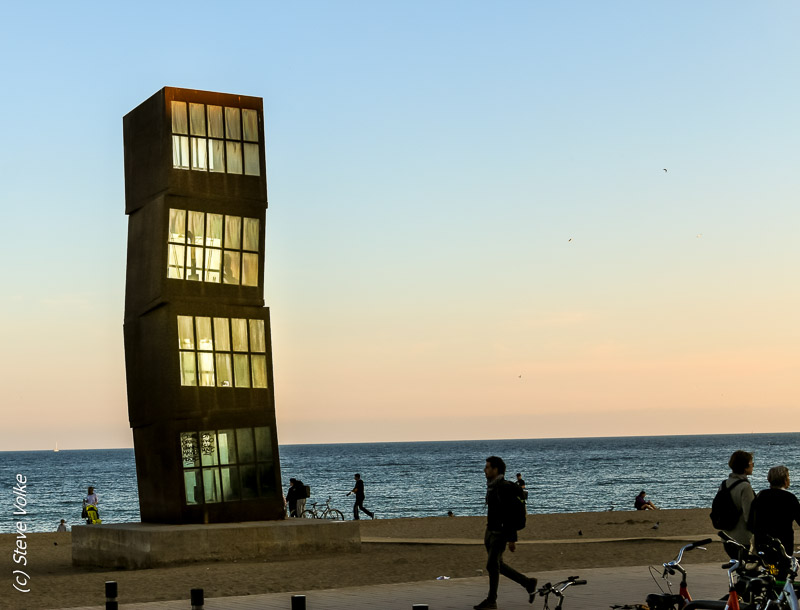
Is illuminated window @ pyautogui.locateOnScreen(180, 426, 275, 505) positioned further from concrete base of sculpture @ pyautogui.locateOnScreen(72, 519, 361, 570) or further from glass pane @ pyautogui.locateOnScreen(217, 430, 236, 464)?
concrete base of sculpture @ pyautogui.locateOnScreen(72, 519, 361, 570)

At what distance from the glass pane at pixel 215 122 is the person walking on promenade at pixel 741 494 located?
1484cm

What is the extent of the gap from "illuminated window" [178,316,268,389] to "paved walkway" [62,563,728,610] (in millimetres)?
6186

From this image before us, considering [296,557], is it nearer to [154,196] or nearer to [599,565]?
[599,565]

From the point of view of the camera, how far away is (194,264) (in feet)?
73.0

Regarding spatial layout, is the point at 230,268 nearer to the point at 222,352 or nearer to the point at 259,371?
the point at 222,352

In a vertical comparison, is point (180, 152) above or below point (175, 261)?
above

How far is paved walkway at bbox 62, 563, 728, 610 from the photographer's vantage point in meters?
13.6

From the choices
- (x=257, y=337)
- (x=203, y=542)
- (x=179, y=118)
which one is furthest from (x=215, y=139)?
(x=203, y=542)

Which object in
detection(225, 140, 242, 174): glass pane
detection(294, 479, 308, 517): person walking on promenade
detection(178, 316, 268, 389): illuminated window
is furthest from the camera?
detection(294, 479, 308, 517): person walking on promenade

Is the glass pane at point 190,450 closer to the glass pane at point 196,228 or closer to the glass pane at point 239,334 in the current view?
the glass pane at point 239,334

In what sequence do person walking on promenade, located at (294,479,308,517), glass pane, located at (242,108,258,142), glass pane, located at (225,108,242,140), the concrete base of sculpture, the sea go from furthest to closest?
1. the sea
2. person walking on promenade, located at (294,479,308,517)
3. glass pane, located at (242,108,258,142)
4. glass pane, located at (225,108,242,140)
5. the concrete base of sculpture

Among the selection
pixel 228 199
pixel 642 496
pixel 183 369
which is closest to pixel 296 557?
pixel 183 369

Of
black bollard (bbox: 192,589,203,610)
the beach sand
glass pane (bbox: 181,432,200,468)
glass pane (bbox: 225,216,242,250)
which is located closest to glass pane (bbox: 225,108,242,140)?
glass pane (bbox: 225,216,242,250)

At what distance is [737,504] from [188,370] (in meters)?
13.6
